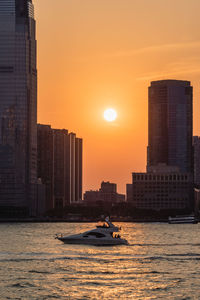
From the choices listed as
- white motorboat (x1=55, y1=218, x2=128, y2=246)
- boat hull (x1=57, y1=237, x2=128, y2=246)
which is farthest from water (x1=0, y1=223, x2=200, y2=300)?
white motorboat (x1=55, y1=218, x2=128, y2=246)

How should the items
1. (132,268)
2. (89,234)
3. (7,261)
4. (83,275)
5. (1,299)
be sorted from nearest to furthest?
1. (1,299)
2. (83,275)
3. (132,268)
4. (7,261)
5. (89,234)

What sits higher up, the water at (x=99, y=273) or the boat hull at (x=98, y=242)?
the water at (x=99, y=273)

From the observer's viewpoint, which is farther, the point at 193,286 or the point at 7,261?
the point at 7,261

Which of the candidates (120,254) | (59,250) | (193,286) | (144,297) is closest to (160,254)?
(120,254)

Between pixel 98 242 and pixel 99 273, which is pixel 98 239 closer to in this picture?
pixel 98 242

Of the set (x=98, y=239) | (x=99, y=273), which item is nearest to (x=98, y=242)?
(x=98, y=239)

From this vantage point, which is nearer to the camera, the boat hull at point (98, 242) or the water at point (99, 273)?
the water at point (99, 273)

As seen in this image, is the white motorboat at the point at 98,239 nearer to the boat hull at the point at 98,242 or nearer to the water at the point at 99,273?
the boat hull at the point at 98,242

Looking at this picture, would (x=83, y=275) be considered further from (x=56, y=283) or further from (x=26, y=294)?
(x=26, y=294)

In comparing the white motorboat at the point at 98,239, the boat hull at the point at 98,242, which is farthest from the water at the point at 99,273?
the white motorboat at the point at 98,239

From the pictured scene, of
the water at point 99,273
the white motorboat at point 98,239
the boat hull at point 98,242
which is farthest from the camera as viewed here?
the white motorboat at point 98,239

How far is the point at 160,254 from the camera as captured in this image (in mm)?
120438

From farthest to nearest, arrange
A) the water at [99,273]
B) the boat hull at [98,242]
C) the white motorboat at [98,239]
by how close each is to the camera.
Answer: the white motorboat at [98,239], the boat hull at [98,242], the water at [99,273]

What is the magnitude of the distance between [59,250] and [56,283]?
136 ft
